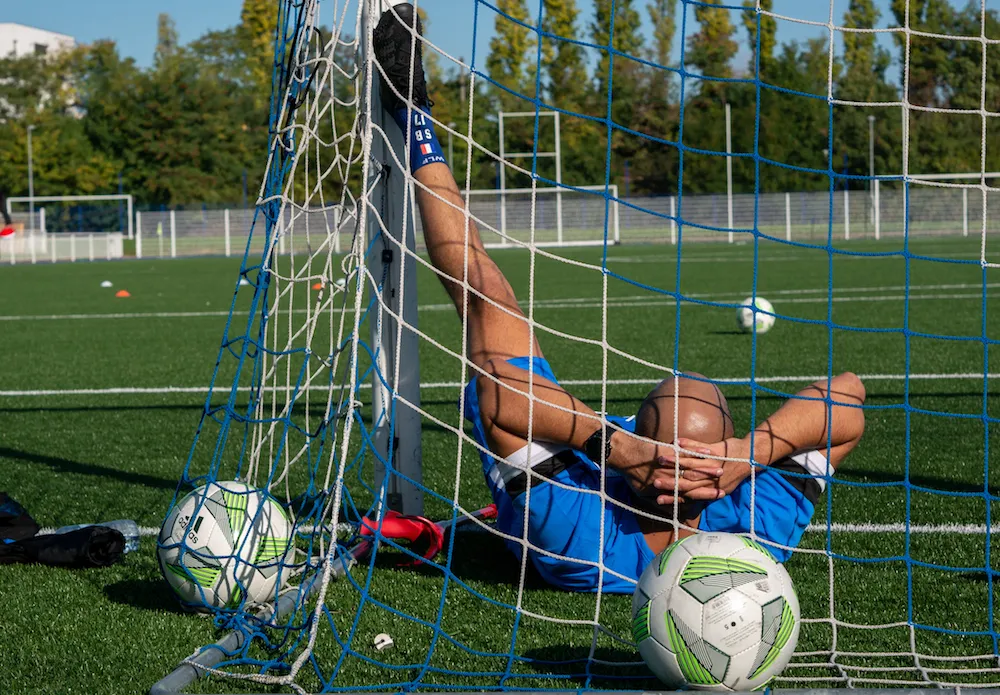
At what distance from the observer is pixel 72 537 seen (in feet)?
12.4

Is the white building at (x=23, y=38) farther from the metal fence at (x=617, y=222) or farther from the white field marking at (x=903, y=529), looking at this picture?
the white field marking at (x=903, y=529)

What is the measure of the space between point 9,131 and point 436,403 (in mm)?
48282

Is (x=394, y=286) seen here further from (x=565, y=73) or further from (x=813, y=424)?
(x=565, y=73)

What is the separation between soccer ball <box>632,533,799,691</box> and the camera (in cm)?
256

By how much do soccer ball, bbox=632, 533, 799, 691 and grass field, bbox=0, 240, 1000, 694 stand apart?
144 millimetres

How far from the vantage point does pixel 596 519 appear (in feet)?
10.9

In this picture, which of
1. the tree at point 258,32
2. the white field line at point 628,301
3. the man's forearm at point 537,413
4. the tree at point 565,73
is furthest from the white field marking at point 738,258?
the tree at point 258,32

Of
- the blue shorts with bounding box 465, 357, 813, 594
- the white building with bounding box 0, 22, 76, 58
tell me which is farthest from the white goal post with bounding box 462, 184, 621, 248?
the white building with bounding box 0, 22, 76, 58

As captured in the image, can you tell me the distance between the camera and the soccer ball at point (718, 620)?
2557 mm

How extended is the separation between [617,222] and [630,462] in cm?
3487

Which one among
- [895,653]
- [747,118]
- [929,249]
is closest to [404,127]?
[895,653]

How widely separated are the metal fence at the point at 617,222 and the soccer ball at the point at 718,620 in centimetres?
3162

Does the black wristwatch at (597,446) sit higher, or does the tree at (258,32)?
the tree at (258,32)

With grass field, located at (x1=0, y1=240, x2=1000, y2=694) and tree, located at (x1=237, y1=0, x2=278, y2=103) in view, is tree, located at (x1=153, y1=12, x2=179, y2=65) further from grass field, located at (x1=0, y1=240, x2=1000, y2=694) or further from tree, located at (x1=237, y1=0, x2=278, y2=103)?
grass field, located at (x1=0, y1=240, x2=1000, y2=694)
